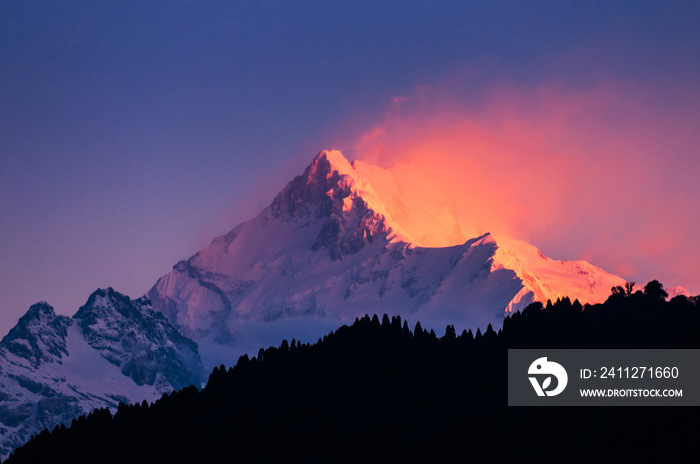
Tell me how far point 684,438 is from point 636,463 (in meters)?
7.49

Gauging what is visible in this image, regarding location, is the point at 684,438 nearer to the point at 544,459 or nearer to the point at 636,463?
the point at 636,463

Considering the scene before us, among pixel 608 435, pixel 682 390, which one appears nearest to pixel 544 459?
pixel 608 435

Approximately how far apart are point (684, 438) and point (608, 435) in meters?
12.2

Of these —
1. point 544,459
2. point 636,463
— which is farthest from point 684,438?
point 544,459

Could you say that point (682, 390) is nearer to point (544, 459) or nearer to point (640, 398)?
point (640, 398)

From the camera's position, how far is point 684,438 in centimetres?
18675

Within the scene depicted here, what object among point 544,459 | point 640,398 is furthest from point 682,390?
point 544,459

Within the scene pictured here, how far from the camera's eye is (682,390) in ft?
648

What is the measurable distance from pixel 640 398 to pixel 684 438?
12.7m

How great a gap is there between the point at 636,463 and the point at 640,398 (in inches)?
548

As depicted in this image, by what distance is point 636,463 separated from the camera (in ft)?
614

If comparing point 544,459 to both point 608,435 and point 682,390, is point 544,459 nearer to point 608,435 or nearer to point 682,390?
point 608,435

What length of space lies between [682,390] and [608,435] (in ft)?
43.2

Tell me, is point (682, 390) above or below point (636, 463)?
above
